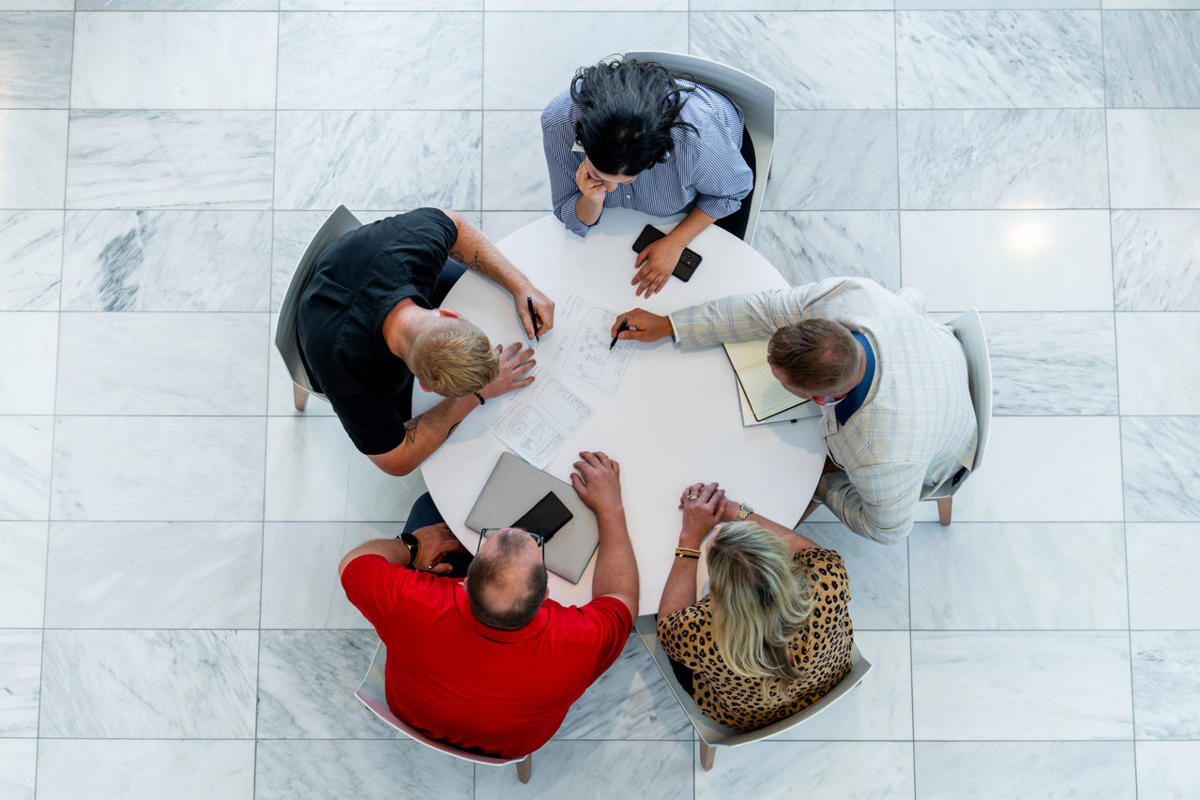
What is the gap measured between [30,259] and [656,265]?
2.39 m

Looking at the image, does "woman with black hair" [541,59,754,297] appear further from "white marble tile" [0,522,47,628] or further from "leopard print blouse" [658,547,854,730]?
"white marble tile" [0,522,47,628]

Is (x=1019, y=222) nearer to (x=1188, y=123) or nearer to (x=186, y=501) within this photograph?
(x=1188, y=123)

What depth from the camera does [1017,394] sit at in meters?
2.92

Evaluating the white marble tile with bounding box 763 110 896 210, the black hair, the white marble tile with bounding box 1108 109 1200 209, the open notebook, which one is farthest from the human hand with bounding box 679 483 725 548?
the white marble tile with bounding box 1108 109 1200 209

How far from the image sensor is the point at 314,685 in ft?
9.32

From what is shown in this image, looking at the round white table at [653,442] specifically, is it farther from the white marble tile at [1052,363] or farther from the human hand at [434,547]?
the white marble tile at [1052,363]

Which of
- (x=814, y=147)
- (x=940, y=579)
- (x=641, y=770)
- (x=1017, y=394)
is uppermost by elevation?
(x=814, y=147)

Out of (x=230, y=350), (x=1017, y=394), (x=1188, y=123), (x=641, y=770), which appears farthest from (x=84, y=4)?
(x=1188, y=123)

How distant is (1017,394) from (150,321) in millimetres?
3152

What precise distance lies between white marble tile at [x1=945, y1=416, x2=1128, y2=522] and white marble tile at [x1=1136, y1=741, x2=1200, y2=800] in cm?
81

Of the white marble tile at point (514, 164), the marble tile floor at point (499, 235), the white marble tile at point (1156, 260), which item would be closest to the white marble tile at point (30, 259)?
the marble tile floor at point (499, 235)

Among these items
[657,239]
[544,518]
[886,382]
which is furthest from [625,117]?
[544,518]

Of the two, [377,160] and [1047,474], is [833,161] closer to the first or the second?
[1047,474]

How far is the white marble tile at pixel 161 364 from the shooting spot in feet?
9.62
